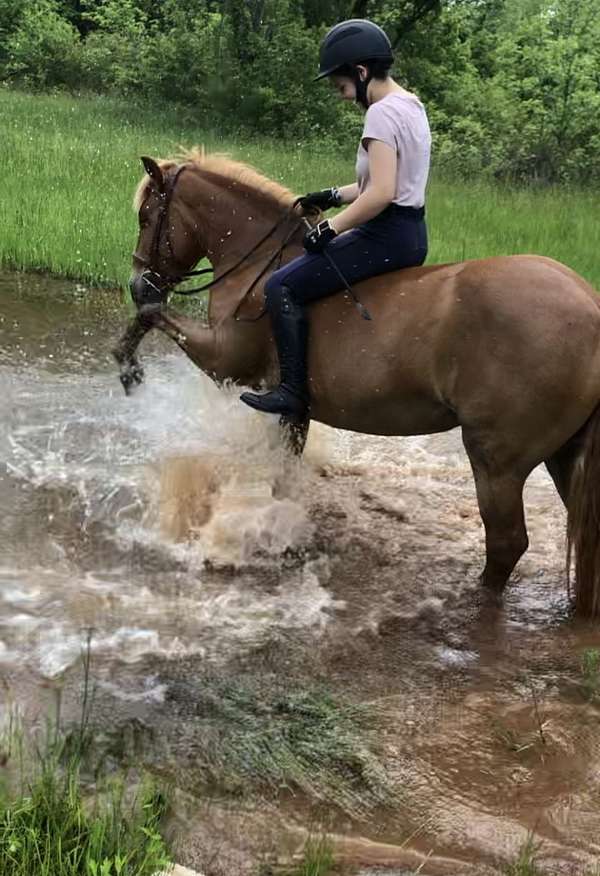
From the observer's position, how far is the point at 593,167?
17.7 metres

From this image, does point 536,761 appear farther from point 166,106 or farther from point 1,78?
point 1,78

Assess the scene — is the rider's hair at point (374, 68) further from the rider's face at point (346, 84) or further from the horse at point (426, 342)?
the horse at point (426, 342)

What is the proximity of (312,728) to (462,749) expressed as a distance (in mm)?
591

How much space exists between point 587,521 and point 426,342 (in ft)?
3.93

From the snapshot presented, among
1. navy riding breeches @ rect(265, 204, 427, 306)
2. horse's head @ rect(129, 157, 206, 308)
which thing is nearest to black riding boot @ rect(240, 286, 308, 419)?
navy riding breeches @ rect(265, 204, 427, 306)

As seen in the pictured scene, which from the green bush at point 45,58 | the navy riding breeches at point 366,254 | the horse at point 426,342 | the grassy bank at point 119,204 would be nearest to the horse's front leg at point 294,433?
the horse at point 426,342

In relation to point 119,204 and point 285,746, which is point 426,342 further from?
point 119,204

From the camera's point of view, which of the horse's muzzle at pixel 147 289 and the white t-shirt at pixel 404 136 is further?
the horse's muzzle at pixel 147 289

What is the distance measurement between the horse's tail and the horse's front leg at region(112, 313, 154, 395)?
2.77 meters

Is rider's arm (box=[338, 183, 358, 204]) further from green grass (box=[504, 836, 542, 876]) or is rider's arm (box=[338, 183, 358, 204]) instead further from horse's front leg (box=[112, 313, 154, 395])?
green grass (box=[504, 836, 542, 876])

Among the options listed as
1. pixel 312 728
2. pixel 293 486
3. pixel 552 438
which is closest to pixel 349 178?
pixel 293 486

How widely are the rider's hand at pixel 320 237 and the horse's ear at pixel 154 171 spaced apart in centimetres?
124

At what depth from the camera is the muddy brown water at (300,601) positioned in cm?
300

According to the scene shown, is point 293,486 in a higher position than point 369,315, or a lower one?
lower
